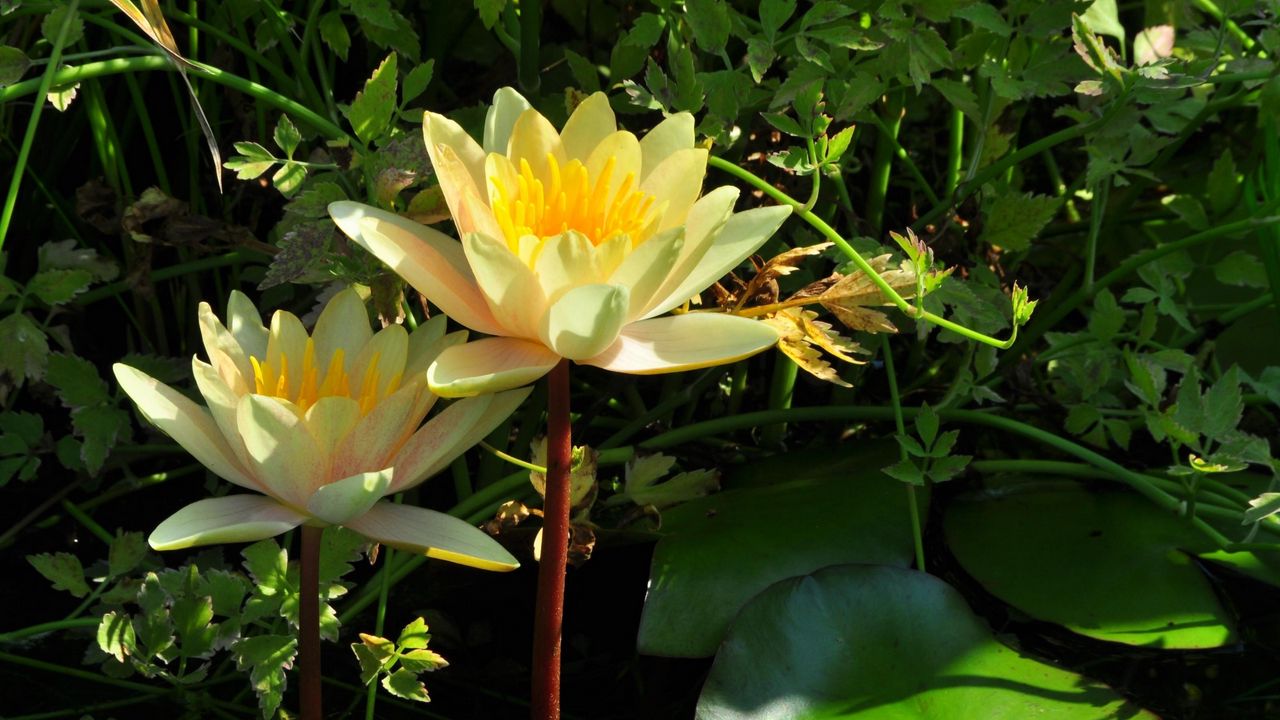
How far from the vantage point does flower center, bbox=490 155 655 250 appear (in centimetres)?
84

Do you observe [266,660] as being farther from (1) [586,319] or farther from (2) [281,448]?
(1) [586,319]

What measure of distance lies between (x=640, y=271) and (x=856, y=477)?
0.60m

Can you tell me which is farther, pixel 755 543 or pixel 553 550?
pixel 755 543

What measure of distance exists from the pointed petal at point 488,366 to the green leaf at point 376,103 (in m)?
0.25

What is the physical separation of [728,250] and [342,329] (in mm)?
289

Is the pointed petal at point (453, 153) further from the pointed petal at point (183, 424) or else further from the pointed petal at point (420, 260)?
the pointed petal at point (183, 424)

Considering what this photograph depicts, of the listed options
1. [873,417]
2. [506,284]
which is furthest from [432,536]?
[873,417]

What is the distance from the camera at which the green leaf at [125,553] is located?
43.5 inches

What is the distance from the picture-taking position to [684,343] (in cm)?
83

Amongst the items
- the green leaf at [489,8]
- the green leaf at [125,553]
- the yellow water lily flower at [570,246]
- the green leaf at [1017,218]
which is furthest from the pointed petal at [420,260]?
the green leaf at [1017,218]

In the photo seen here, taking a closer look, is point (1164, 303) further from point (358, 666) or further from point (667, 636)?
point (358, 666)

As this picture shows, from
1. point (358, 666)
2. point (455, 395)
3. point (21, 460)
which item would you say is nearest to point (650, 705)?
point (358, 666)

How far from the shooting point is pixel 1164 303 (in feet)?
4.33

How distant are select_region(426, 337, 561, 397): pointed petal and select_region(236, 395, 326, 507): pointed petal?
0.30ft
